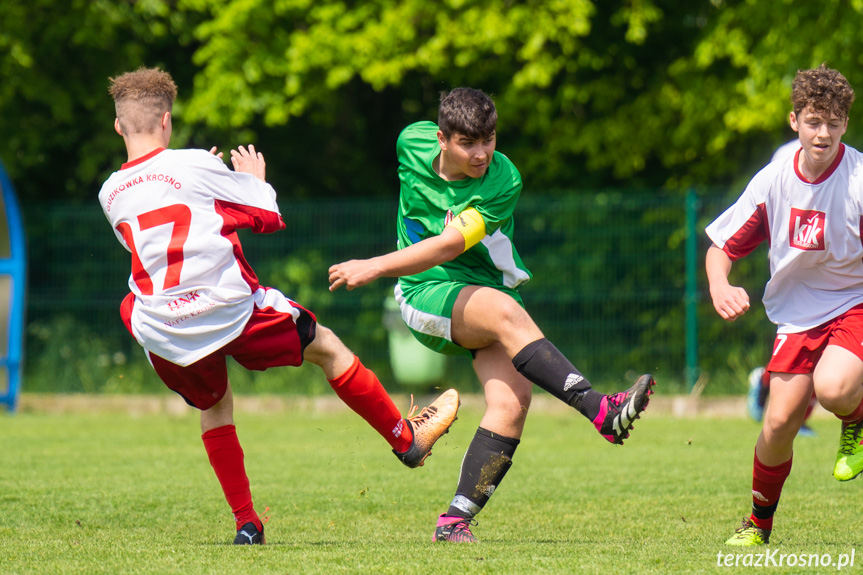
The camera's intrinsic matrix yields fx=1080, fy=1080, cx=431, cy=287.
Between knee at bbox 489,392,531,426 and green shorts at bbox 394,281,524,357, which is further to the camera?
knee at bbox 489,392,531,426

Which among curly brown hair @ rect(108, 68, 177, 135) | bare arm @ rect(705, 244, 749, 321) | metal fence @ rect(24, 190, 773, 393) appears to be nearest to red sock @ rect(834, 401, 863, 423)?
bare arm @ rect(705, 244, 749, 321)

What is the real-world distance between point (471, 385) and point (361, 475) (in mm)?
4928

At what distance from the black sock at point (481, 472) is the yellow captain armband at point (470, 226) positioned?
2.83ft

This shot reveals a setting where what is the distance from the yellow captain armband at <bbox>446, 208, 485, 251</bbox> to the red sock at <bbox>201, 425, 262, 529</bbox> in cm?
131

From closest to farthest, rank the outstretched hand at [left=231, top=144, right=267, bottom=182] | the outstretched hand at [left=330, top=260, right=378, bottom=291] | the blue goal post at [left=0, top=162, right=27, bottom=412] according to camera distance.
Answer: the outstretched hand at [left=330, top=260, right=378, bottom=291]
the outstretched hand at [left=231, top=144, right=267, bottom=182]
the blue goal post at [left=0, top=162, right=27, bottom=412]

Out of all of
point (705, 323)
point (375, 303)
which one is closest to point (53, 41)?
point (375, 303)

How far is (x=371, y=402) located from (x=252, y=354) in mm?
575

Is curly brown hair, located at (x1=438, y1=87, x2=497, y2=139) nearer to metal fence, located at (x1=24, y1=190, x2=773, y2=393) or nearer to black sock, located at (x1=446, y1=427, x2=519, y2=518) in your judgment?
black sock, located at (x1=446, y1=427, x2=519, y2=518)

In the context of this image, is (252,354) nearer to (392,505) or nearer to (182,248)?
(182,248)

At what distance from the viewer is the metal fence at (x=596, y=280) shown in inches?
440

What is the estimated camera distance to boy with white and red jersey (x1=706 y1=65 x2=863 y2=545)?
438 centimetres

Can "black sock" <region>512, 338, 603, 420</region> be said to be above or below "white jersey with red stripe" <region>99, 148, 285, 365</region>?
below

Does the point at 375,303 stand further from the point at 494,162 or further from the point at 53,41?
the point at 494,162

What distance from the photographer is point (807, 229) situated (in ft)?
14.8
